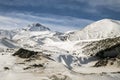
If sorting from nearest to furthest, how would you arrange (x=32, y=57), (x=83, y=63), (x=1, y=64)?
(x=1, y=64) < (x=32, y=57) < (x=83, y=63)

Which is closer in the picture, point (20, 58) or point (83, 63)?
point (20, 58)

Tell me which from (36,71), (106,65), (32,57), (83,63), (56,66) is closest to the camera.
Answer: (36,71)

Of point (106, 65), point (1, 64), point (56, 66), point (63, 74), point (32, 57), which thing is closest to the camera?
point (63, 74)

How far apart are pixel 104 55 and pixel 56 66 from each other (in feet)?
264

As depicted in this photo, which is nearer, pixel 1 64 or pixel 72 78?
pixel 72 78

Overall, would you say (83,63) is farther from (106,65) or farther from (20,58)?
(20,58)

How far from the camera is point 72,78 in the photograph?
3593 inches

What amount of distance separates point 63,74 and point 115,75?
19.7 meters

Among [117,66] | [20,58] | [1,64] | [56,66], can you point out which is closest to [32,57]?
[20,58]

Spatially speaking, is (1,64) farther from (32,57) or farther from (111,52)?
(111,52)

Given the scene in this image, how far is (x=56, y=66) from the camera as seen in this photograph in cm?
11725

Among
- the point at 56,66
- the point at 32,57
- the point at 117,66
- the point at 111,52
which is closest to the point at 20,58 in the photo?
the point at 32,57

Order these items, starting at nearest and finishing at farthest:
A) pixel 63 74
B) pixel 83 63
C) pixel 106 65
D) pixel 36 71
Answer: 1. pixel 63 74
2. pixel 36 71
3. pixel 106 65
4. pixel 83 63

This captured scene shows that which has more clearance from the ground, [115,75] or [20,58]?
[20,58]
